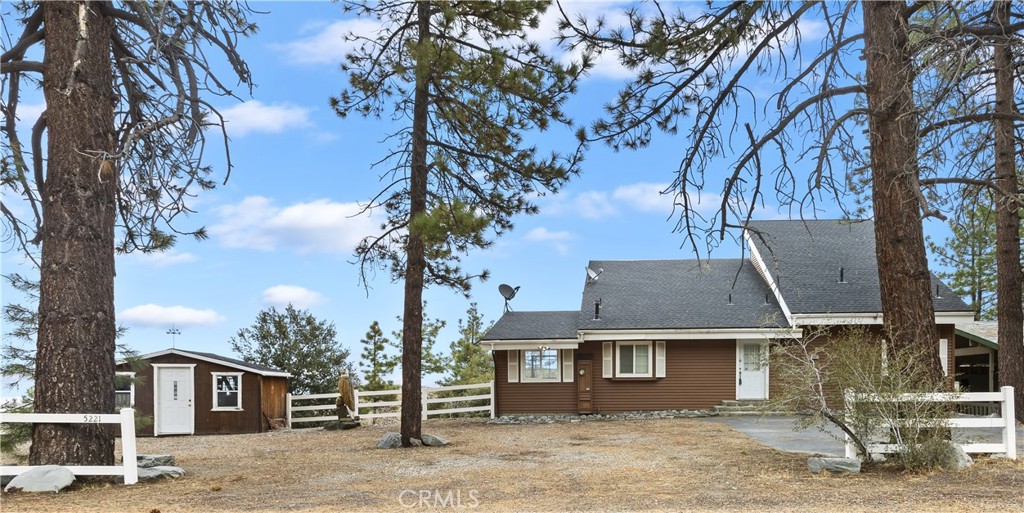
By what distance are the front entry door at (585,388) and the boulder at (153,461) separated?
584 inches

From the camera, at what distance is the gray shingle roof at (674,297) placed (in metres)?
24.7

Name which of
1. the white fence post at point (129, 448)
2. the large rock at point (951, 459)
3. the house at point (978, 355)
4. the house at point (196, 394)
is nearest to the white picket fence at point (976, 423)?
the large rock at point (951, 459)

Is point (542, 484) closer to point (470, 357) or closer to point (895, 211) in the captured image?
point (895, 211)

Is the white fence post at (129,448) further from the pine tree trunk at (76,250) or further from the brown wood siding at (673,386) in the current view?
the brown wood siding at (673,386)

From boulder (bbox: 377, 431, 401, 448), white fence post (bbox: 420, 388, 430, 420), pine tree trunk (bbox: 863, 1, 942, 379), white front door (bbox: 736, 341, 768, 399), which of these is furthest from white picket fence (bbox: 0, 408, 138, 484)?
white front door (bbox: 736, 341, 768, 399)

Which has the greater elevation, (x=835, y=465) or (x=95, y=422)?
(x=95, y=422)

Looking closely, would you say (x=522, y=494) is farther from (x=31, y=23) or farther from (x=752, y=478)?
(x=31, y=23)

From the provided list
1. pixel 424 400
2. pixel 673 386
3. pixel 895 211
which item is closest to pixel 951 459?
pixel 895 211

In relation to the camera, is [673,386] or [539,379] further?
[539,379]

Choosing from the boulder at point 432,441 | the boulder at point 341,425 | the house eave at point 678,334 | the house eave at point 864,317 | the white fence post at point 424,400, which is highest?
the house eave at point 864,317

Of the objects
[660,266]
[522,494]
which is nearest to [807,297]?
[660,266]

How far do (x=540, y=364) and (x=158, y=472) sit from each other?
15.9 m

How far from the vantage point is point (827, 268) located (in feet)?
87.4

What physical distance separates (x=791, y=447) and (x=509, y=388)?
1279 cm
